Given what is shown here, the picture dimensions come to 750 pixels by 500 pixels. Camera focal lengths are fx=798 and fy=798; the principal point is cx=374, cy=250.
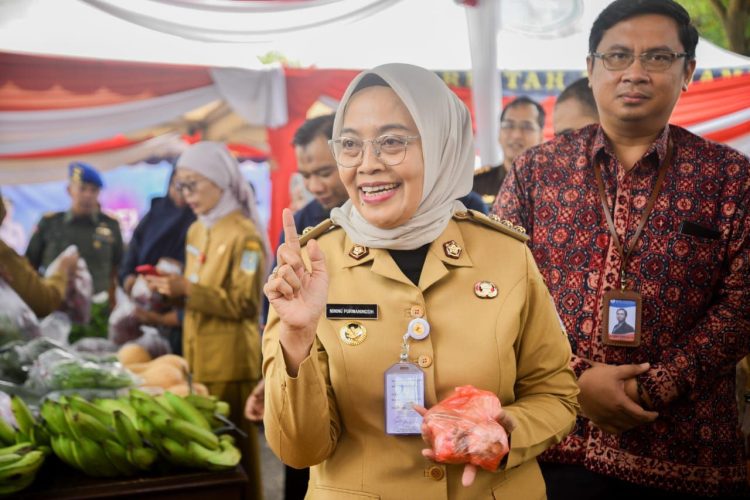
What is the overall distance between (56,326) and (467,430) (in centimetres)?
271

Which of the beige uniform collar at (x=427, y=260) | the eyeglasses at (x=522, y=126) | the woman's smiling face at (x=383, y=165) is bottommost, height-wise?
the beige uniform collar at (x=427, y=260)

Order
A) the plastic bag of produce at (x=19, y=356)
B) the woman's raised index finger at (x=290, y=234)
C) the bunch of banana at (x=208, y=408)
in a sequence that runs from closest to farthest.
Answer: the woman's raised index finger at (x=290, y=234)
the bunch of banana at (x=208, y=408)
the plastic bag of produce at (x=19, y=356)

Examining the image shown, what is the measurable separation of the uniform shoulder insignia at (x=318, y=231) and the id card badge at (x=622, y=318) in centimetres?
82

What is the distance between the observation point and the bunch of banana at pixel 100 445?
236 centimetres

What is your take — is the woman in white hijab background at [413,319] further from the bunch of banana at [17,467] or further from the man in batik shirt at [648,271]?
the bunch of banana at [17,467]

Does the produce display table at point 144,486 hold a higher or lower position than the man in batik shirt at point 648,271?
lower

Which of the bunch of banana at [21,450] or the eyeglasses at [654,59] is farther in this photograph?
the bunch of banana at [21,450]

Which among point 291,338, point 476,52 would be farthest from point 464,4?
point 291,338

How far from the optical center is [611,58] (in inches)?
84.7

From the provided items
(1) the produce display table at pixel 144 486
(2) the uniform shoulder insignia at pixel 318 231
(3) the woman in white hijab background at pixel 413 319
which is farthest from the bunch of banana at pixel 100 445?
(2) the uniform shoulder insignia at pixel 318 231

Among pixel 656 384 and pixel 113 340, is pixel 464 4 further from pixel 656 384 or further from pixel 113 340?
pixel 113 340

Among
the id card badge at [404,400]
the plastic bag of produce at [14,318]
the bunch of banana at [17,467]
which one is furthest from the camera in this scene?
the plastic bag of produce at [14,318]

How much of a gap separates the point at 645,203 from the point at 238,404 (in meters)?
2.29

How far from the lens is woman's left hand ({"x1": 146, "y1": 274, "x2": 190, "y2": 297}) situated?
147 inches
